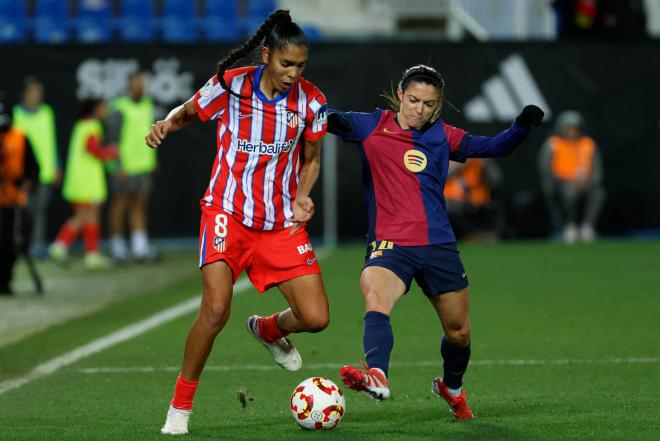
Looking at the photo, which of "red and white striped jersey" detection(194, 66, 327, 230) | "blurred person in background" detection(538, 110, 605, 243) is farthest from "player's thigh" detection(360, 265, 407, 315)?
"blurred person in background" detection(538, 110, 605, 243)

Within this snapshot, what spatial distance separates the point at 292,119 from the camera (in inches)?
264

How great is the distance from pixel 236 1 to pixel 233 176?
54.2 ft

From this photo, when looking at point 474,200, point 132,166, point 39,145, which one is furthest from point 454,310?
point 474,200

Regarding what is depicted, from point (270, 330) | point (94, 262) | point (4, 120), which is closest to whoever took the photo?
point (270, 330)

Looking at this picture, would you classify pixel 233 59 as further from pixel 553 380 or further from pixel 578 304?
pixel 578 304

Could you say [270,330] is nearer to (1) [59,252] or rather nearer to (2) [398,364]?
(2) [398,364]

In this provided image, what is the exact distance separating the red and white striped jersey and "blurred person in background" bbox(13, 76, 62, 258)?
10.9m

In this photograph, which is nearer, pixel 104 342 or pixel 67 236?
pixel 104 342

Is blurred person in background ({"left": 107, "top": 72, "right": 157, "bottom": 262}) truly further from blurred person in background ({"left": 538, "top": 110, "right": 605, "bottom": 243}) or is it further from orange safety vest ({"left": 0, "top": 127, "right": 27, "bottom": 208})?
blurred person in background ({"left": 538, "top": 110, "right": 605, "bottom": 243})

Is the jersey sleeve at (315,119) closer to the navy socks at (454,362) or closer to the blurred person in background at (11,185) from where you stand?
the navy socks at (454,362)

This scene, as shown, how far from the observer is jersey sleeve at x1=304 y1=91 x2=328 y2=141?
6777 mm

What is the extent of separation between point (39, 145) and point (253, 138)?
1186 cm

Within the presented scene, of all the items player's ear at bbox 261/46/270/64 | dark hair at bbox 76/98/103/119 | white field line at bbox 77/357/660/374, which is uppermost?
player's ear at bbox 261/46/270/64

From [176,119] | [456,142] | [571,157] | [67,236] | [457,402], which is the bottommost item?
[67,236]
